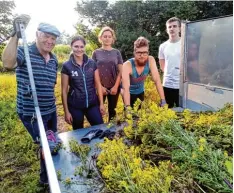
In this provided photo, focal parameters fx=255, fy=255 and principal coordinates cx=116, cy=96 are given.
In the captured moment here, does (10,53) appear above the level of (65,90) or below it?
above

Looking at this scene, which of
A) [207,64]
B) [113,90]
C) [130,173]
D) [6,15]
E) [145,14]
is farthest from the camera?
[145,14]

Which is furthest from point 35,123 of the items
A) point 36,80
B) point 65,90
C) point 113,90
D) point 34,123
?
point 113,90

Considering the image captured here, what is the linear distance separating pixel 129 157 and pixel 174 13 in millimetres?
12340

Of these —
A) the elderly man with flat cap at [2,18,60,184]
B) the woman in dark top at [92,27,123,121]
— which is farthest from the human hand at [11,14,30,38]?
the woman in dark top at [92,27,123,121]

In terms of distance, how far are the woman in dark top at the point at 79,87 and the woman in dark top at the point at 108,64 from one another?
607 millimetres

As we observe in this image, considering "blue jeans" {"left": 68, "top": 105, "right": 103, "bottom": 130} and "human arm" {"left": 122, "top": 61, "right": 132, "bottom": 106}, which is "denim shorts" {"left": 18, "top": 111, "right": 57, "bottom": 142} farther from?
"human arm" {"left": 122, "top": 61, "right": 132, "bottom": 106}

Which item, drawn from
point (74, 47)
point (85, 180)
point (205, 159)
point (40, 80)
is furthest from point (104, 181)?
point (74, 47)

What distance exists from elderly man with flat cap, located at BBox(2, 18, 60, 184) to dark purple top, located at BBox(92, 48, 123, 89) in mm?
1095

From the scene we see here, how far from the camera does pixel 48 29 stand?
2.36 meters

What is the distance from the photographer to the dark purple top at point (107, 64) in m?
3.70

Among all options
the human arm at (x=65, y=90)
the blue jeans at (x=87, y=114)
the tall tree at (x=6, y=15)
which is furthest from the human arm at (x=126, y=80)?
the tall tree at (x=6, y=15)

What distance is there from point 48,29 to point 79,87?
2.81ft

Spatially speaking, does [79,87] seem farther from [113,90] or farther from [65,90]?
[113,90]

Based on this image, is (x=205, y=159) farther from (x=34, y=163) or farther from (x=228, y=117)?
(x=34, y=163)
